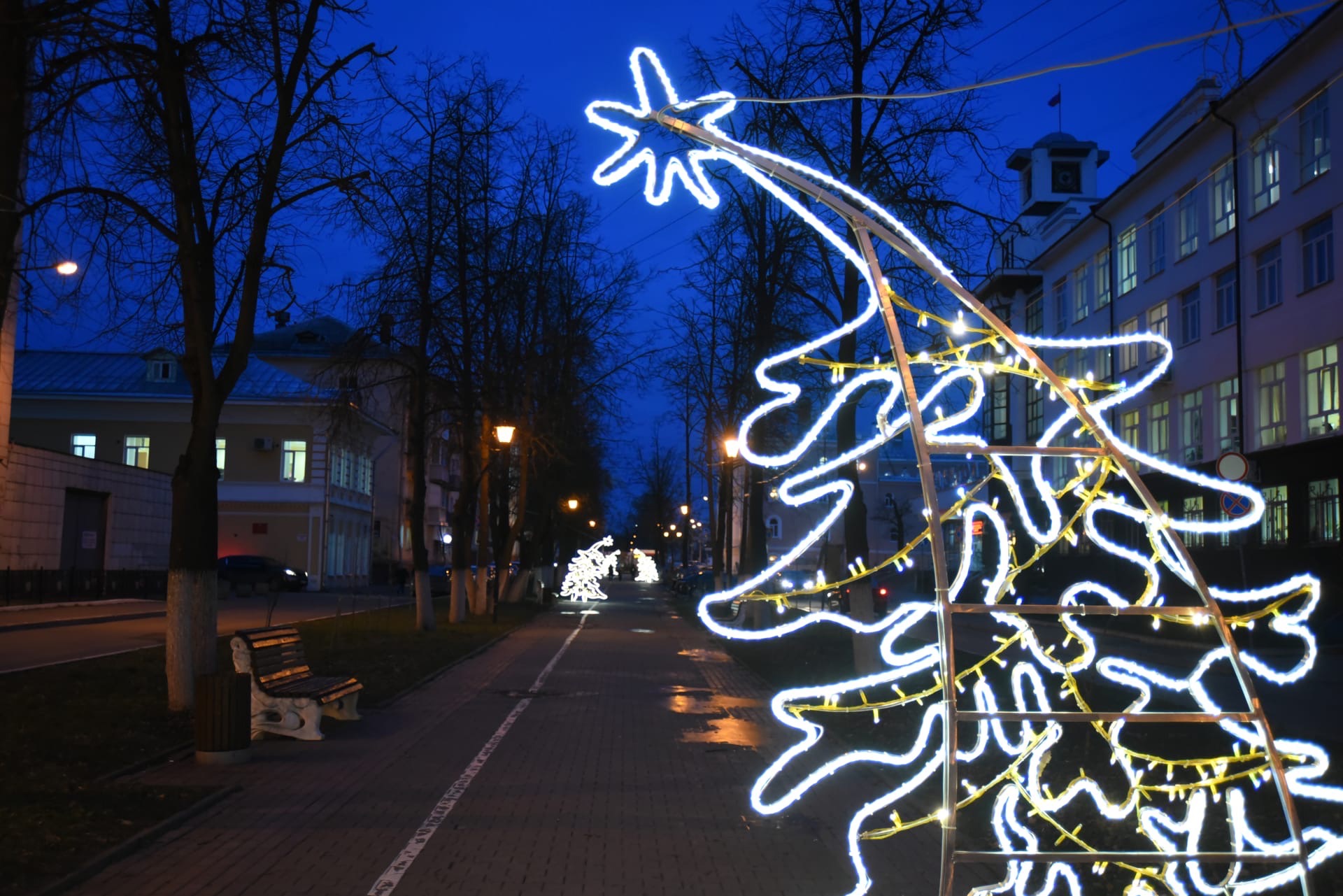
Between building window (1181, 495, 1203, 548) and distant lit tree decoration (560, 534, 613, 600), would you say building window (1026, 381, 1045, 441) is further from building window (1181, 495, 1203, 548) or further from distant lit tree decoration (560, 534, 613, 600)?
distant lit tree decoration (560, 534, 613, 600)

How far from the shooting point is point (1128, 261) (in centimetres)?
4009

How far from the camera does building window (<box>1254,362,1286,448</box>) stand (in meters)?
30.3

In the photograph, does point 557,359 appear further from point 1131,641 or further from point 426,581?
point 1131,641

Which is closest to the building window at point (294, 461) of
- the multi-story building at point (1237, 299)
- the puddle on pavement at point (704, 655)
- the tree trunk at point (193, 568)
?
the multi-story building at point (1237, 299)

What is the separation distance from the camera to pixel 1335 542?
2783cm

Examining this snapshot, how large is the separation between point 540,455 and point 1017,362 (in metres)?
34.7

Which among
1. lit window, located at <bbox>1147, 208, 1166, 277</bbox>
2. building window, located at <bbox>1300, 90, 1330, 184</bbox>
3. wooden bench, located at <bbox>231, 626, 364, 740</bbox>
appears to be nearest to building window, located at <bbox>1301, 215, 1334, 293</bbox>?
building window, located at <bbox>1300, 90, 1330, 184</bbox>

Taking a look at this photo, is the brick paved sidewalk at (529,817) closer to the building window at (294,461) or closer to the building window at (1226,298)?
the building window at (1226,298)

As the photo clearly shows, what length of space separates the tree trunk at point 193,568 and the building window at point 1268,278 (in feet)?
86.3

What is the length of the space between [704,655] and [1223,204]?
764 inches

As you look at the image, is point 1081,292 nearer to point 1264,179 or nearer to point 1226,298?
point 1226,298

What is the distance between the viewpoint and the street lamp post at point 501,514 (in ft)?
95.5

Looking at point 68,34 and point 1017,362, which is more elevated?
point 68,34

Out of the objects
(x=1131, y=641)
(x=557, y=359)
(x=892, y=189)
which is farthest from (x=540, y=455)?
(x=892, y=189)
